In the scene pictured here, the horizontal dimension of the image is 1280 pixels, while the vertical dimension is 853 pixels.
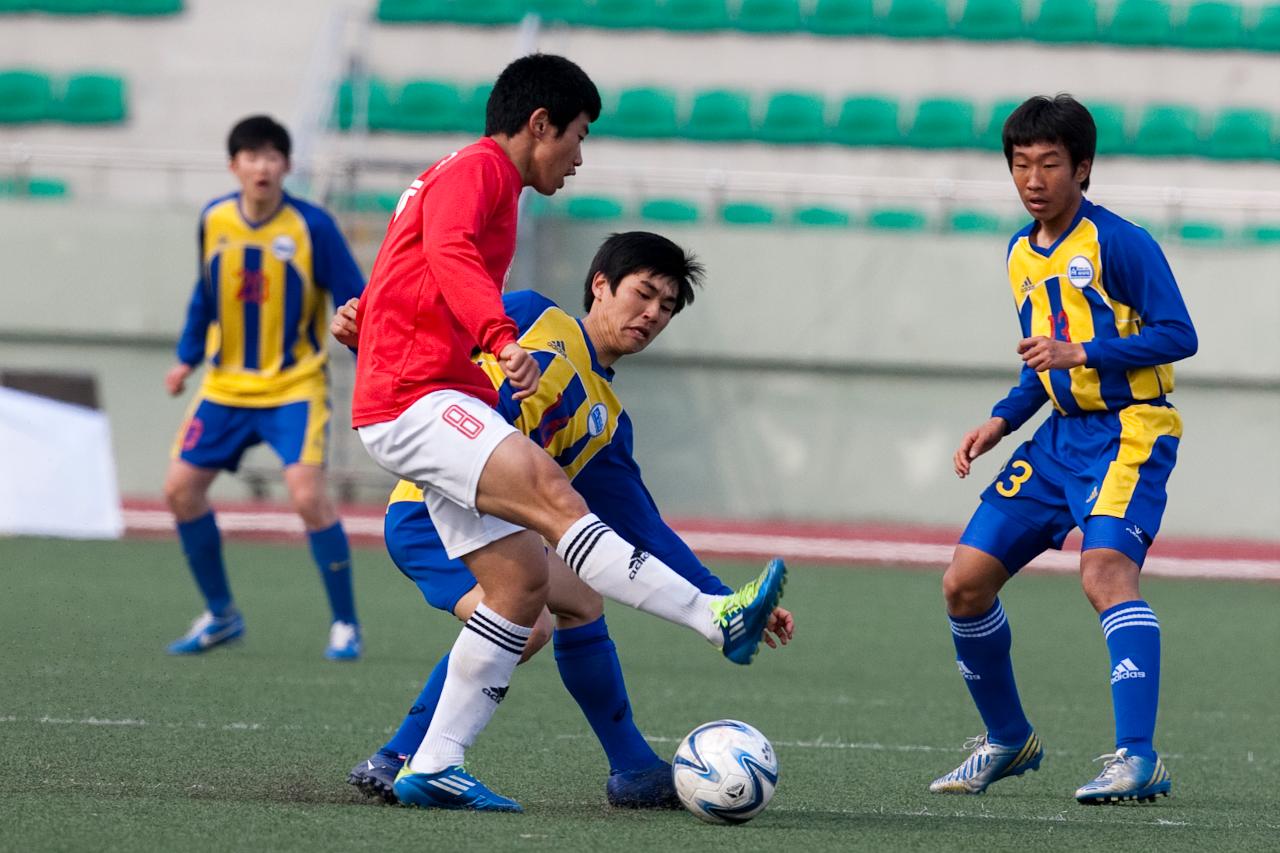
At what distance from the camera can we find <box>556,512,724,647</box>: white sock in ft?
12.8

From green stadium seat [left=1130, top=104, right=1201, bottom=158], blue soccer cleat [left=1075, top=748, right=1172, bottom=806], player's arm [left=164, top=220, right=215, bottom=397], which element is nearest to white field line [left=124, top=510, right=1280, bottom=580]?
green stadium seat [left=1130, top=104, right=1201, bottom=158]

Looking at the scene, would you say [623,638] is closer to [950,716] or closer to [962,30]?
[950,716]

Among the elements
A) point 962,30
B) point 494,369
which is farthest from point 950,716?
point 962,30

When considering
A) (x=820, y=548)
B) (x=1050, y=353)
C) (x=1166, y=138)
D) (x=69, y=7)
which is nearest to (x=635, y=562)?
(x=1050, y=353)

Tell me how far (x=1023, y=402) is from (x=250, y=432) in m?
3.74

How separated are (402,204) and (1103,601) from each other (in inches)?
80.5

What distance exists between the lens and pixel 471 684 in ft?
13.6

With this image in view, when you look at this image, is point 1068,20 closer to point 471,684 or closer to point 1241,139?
point 1241,139

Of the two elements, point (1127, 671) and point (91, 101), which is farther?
point (91, 101)

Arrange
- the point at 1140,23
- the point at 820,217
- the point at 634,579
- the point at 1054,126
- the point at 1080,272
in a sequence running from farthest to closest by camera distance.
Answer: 1. the point at 1140,23
2. the point at 820,217
3. the point at 1080,272
4. the point at 1054,126
5. the point at 634,579

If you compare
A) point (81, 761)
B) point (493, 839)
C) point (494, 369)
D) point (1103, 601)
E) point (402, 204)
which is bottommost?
point (81, 761)

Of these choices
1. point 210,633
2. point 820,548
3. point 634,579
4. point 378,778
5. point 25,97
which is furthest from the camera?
point 25,97

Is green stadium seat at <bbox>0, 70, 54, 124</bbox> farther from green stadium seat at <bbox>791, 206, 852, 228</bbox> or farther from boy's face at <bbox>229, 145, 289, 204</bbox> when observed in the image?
boy's face at <bbox>229, 145, 289, 204</bbox>

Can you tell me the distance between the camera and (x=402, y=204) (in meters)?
4.30
